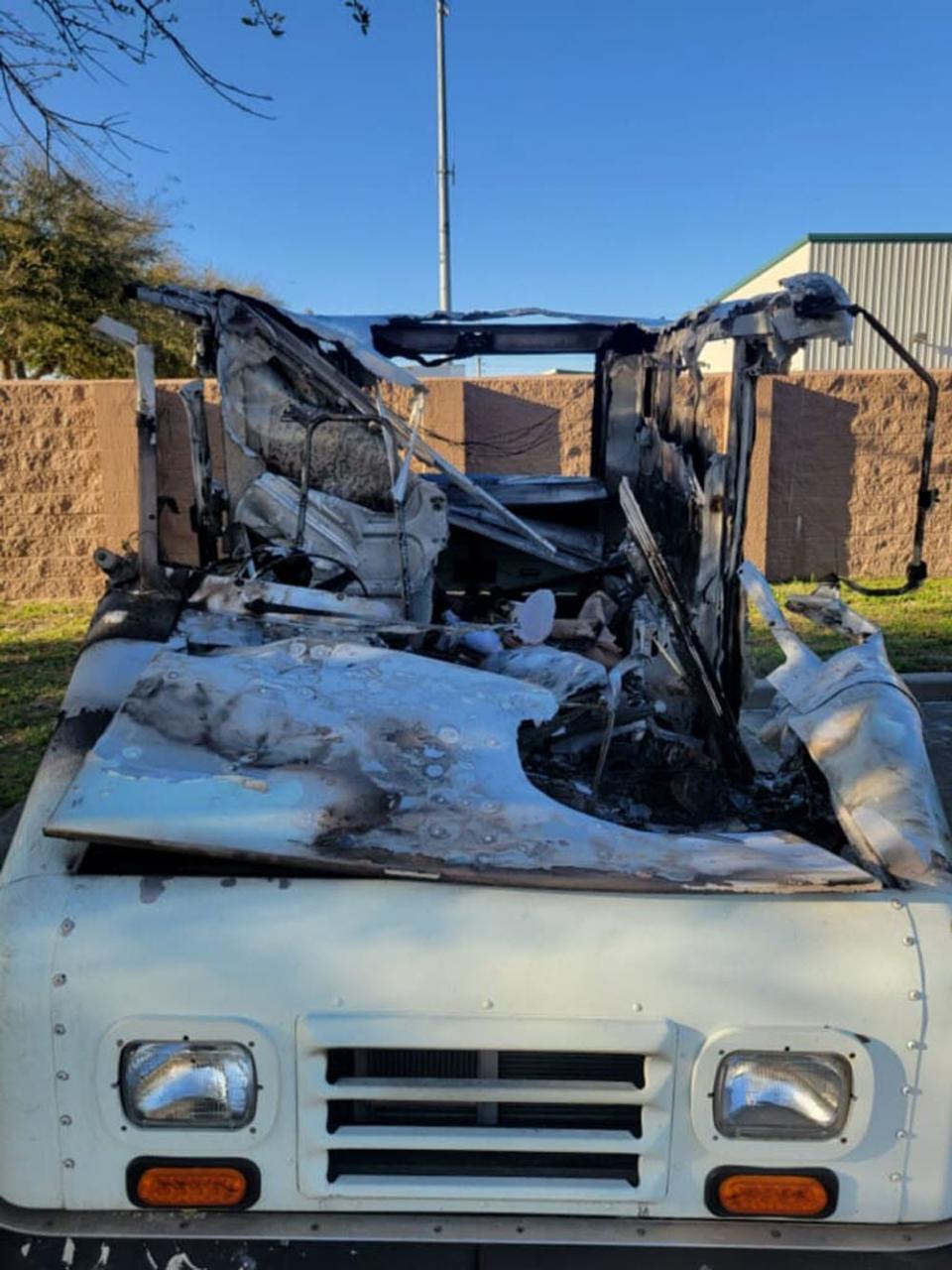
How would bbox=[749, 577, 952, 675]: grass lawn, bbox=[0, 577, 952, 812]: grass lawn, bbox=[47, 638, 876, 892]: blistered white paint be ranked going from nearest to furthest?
bbox=[47, 638, 876, 892]: blistered white paint
bbox=[0, 577, 952, 812]: grass lawn
bbox=[749, 577, 952, 675]: grass lawn

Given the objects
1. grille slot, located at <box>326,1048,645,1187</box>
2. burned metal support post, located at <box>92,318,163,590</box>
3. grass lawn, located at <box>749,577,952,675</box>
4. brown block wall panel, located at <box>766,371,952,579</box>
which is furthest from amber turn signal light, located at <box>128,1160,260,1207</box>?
brown block wall panel, located at <box>766,371,952,579</box>

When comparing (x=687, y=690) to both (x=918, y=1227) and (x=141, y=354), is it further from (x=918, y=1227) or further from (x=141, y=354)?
(x=141, y=354)

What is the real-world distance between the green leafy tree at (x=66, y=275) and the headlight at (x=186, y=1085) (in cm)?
1646

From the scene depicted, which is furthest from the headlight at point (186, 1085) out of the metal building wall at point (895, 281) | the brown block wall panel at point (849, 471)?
the metal building wall at point (895, 281)

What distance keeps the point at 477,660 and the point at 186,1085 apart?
5.17 feet

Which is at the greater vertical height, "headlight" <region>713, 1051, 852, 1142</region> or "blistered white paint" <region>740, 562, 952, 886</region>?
"blistered white paint" <region>740, 562, 952, 886</region>

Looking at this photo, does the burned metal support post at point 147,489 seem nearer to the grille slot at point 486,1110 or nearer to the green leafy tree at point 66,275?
the grille slot at point 486,1110

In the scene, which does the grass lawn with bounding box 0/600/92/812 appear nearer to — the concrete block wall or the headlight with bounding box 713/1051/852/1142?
the concrete block wall

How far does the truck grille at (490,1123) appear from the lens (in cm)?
165

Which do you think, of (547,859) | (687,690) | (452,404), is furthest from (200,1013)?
(452,404)

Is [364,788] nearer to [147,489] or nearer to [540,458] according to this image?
[147,489]

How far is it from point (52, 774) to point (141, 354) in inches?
69.5

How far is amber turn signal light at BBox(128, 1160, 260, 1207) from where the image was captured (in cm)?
167

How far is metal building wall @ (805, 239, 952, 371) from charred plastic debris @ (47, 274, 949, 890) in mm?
16625
